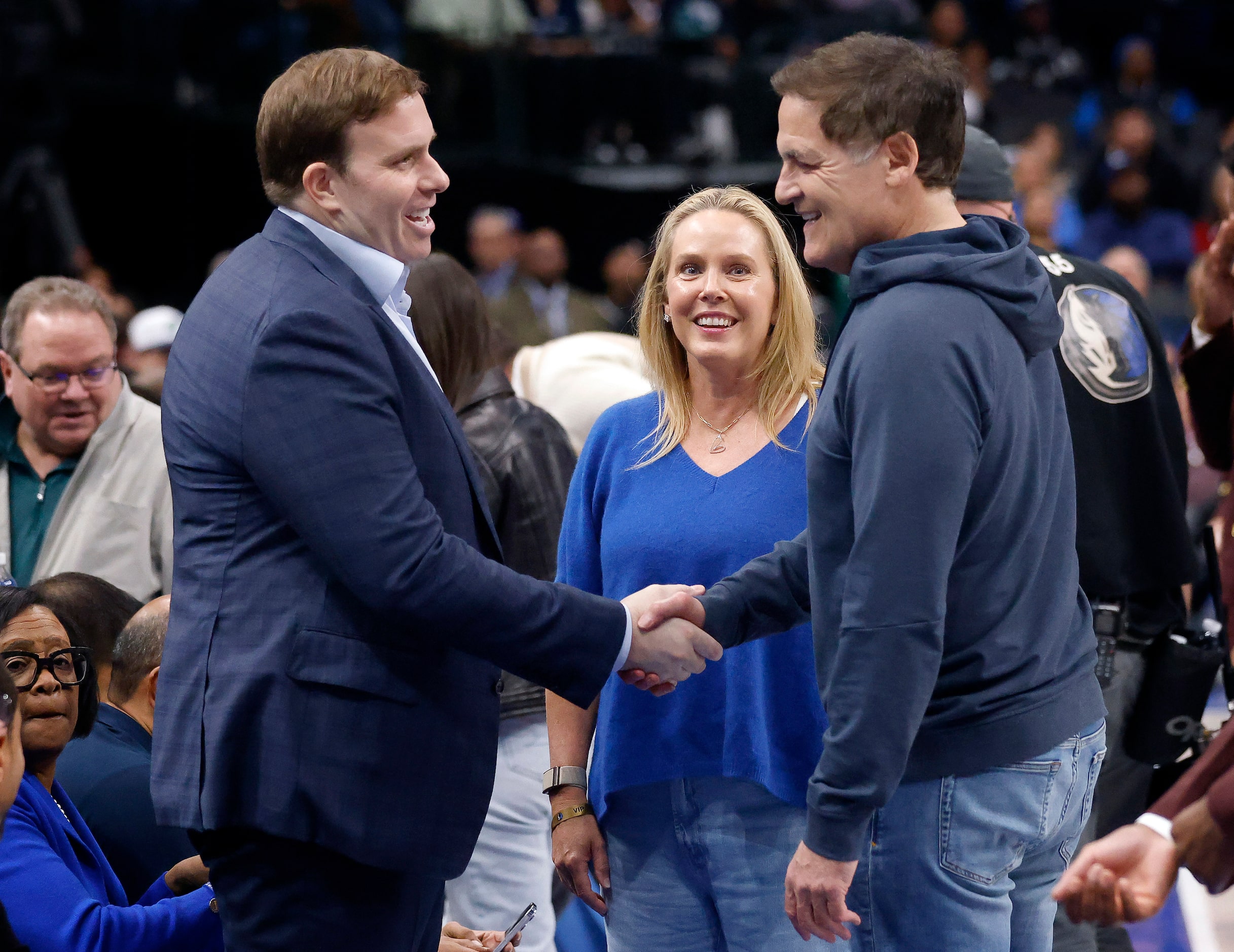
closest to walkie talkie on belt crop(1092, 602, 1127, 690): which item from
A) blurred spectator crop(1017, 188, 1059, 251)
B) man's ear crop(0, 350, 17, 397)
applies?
blurred spectator crop(1017, 188, 1059, 251)

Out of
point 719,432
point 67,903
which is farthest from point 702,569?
point 67,903

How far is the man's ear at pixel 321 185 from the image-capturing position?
2166 mm

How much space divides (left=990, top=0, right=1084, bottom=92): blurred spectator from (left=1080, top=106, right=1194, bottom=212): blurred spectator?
1.56 m

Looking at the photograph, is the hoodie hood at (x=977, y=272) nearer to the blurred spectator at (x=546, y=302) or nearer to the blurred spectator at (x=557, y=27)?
the blurred spectator at (x=546, y=302)

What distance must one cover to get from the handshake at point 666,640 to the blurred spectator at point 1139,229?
937cm

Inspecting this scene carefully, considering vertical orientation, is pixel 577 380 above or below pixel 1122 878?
below

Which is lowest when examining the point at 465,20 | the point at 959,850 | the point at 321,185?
the point at 465,20

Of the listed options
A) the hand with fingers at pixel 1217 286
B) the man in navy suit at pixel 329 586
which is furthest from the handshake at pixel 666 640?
the hand with fingers at pixel 1217 286

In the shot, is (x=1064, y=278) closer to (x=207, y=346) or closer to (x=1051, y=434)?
(x=1051, y=434)

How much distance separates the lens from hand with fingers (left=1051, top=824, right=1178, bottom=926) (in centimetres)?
160

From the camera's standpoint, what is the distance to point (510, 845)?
3.41 m

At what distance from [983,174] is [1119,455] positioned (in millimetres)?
685

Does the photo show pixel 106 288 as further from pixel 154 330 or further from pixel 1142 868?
pixel 1142 868

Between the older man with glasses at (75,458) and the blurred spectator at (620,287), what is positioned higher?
the older man with glasses at (75,458)
